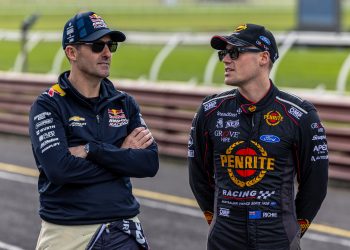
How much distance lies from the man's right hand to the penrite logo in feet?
1.82

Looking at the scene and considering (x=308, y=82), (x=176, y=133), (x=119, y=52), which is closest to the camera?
(x=176, y=133)

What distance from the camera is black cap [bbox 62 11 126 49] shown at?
5.19 m

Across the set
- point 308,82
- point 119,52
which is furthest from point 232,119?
point 119,52

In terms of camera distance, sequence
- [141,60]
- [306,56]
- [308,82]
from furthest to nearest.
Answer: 1. [141,60]
2. [306,56]
3. [308,82]

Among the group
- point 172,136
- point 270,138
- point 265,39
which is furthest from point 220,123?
point 172,136

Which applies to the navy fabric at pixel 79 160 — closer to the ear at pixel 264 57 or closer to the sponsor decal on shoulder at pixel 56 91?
the sponsor decal on shoulder at pixel 56 91

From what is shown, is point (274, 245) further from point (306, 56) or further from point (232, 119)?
point (306, 56)

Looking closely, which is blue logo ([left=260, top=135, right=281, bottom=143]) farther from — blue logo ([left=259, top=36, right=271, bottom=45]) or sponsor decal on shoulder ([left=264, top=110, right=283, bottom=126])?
blue logo ([left=259, top=36, right=271, bottom=45])

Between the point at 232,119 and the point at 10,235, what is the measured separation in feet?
16.3

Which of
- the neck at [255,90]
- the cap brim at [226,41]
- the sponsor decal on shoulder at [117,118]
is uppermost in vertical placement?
the cap brim at [226,41]

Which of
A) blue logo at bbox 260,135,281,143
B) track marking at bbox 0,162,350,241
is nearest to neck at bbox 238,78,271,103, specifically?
blue logo at bbox 260,135,281,143

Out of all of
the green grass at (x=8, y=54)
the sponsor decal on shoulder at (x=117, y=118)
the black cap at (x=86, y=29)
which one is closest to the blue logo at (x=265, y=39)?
the black cap at (x=86, y=29)

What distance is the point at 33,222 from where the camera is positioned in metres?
10.2

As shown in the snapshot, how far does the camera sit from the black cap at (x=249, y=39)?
5.23 meters
